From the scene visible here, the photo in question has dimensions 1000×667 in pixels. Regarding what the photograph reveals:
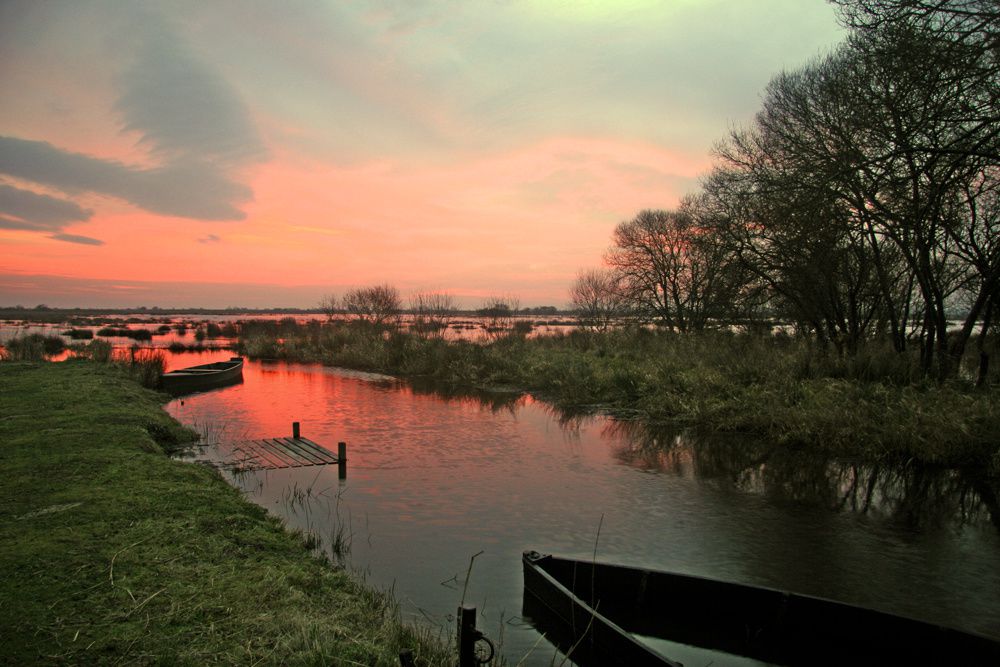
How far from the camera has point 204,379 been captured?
2289 centimetres

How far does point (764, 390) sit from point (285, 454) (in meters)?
11.0

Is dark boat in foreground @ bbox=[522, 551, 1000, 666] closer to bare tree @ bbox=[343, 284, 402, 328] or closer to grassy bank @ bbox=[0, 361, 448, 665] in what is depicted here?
grassy bank @ bbox=[0, 361, 448, 665]

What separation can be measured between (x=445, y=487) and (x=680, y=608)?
5139mm

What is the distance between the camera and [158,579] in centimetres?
479

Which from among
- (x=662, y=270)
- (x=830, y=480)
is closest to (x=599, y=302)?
(x=662, y=270)

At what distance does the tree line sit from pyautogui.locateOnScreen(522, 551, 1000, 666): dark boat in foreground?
21.8 feet

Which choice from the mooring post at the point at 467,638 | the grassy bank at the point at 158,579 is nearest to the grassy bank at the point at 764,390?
the grassy bank at the point at 158,579

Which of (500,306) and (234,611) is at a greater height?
(500,306)

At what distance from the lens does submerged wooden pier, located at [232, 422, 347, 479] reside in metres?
11.1

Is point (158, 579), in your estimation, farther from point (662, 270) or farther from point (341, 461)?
point (662, 270)

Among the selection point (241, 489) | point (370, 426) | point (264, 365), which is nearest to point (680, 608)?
point (241, 489)

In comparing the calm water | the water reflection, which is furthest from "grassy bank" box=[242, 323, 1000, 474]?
the calm water

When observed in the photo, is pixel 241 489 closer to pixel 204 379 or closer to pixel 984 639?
pixel 984 639

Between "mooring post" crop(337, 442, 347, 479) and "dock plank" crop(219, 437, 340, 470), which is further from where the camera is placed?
"dock plank" crop(219, 437, 340, 470)
